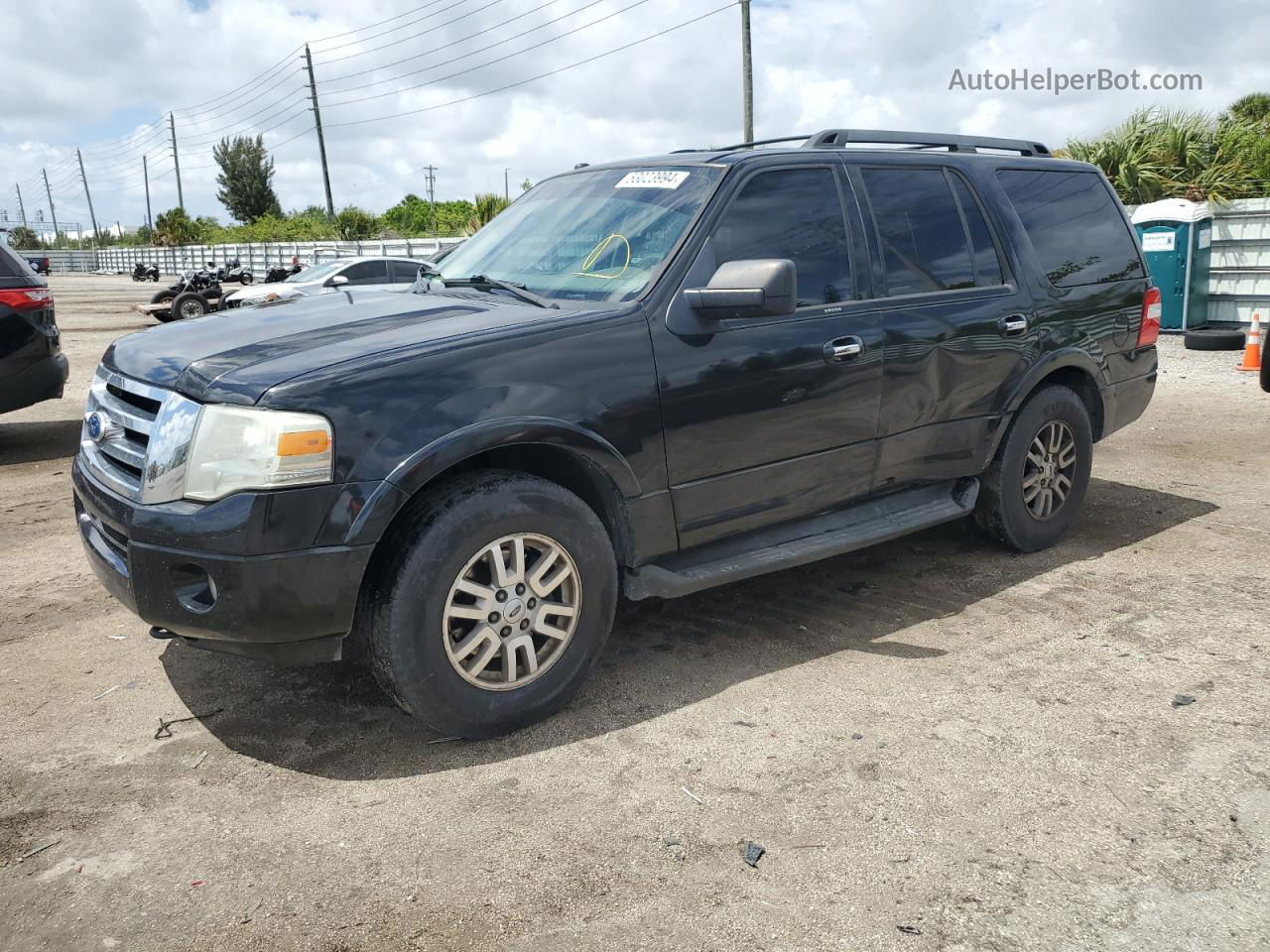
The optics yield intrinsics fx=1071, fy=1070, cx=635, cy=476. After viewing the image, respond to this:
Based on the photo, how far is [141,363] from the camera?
→ 3574 millimetres

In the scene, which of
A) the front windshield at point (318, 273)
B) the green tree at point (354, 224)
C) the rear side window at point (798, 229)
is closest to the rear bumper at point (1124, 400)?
the rear side window at point (798, 229)

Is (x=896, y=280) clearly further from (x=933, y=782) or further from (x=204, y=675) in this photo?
(x=204, y=675)

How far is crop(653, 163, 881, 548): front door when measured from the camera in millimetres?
3822

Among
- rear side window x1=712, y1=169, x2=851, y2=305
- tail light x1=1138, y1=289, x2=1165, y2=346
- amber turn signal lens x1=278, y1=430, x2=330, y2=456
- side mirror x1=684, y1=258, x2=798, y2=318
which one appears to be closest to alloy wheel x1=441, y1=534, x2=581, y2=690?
amber turn signal lens x1=278, y1=430, x2=330, y2=456

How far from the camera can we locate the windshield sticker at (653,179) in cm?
421

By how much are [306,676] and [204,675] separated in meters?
0.39

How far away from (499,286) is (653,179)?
2.50 ft

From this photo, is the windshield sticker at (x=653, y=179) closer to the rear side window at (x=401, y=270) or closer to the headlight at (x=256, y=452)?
the headlight at (x=256, y=452)

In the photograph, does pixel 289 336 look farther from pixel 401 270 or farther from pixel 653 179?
pixel 401 270

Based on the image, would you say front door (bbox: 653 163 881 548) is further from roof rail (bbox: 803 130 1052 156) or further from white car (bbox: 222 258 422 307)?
white car (bbox: 222 258 422 307)

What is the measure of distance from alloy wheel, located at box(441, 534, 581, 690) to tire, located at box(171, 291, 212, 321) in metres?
20.1

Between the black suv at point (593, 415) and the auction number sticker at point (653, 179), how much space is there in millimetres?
14

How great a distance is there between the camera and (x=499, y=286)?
419cm

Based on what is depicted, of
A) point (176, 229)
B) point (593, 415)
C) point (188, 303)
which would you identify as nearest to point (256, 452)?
point (593, 415)
